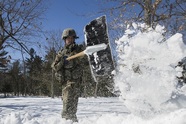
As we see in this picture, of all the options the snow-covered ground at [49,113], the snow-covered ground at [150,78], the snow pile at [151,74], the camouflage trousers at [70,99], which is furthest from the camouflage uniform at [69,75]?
the snow pile at [151,74]

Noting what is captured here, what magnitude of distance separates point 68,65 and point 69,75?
18 cm

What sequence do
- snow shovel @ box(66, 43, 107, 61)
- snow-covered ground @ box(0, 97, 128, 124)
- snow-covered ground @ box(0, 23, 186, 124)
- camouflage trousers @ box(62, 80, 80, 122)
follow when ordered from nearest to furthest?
snow-covered ground @ box(0, 23, 186, 124) → snow-covered ground @ box(0, 97, 128, 124) → snow shovel @ box(66, 43, 107, 61) → camouflage trousers @ box(62, 80, 80, 122)

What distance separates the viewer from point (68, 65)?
16.6 ft

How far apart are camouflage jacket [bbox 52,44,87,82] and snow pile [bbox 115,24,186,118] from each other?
1190 mm

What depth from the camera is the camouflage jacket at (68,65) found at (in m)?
5.06

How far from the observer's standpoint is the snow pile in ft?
11.6

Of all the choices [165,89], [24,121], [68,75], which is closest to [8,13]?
[68,75]

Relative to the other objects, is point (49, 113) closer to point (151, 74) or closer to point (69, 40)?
point (69, 40)

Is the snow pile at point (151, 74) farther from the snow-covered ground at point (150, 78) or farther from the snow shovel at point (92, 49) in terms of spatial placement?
the snow shovel at point (92, 49)

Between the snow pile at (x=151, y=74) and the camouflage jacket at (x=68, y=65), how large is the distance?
1190 millimetres

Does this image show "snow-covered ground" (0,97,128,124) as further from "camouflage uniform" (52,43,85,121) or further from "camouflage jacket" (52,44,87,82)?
"camouflage jacket" (52,44,87,82)

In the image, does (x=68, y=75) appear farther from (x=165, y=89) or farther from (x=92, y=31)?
(x=165, y=89)

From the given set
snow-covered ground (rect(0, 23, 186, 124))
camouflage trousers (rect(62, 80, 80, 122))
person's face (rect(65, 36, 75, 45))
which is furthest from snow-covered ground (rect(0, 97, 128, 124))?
person's face (rect(65, 36, 75, 45))

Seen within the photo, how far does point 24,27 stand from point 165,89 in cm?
716
